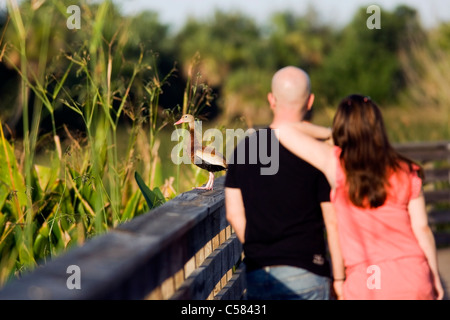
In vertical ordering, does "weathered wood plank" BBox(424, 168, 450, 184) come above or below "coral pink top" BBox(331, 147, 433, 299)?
below

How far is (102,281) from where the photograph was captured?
6.22 ft

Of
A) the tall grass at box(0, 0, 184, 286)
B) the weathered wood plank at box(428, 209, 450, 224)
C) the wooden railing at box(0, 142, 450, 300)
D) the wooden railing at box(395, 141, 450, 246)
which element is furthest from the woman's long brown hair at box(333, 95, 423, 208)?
the weathered wood plank at box(428, 209, 450, 224)

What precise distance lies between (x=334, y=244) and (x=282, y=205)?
313 millimetres

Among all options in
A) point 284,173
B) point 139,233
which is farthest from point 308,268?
point 139,233

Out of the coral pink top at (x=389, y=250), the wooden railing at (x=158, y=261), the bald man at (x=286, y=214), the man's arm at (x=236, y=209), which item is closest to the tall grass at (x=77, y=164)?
the wooden railing at (x=158, y=261)

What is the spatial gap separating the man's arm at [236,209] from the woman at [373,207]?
0.33 meters

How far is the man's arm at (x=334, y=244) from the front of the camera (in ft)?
9.91

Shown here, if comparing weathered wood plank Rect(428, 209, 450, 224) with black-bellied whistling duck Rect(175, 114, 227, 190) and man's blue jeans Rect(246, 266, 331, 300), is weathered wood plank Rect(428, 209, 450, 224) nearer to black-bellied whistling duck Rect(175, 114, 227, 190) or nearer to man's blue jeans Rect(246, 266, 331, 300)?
black-bellied whistling duck Rect(175, 114, 227, 190)

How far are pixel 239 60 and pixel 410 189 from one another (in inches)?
1916

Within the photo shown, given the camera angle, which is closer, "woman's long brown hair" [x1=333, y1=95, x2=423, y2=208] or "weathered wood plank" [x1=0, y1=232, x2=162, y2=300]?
"weathered wood plank" [x1=0, y1=232, x2=162, y2=300]

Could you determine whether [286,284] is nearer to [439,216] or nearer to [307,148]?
[307,148]

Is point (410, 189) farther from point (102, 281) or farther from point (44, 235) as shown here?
point (44, 235)

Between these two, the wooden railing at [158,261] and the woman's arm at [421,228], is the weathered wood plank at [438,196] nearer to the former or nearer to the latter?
the wooden railing at [158,261]

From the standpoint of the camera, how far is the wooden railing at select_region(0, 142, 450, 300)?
6.19 feet
